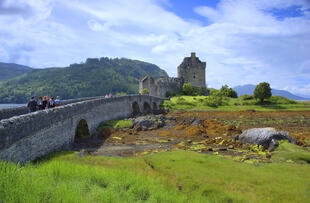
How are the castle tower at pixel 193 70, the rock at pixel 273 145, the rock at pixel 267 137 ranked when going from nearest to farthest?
the rock at pixel 273 145
the rock at pixel 267 137
the castle tower at pixel 193 70

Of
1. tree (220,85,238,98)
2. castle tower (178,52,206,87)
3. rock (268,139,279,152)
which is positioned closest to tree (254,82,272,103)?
tree (220,85,238,98)

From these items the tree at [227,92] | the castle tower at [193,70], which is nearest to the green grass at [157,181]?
the tree at [227,92]

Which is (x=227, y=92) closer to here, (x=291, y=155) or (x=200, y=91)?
(x=200, y=91)

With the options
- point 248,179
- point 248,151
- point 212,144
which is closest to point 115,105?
point 212,144

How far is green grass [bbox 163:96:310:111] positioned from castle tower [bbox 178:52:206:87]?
90.8ft

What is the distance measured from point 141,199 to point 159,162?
Answer: 7042 millimetres

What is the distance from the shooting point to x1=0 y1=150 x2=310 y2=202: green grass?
9.09 metres

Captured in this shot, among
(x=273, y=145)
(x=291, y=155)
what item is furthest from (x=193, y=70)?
(x=291, y=155)

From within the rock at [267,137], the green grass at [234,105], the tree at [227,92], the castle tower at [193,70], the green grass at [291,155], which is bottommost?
the green grass at [291,155]

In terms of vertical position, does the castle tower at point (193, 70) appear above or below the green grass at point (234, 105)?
above

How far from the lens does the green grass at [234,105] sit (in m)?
68.7

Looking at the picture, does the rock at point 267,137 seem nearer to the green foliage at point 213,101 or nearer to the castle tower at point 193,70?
the green foliage at point 213,101

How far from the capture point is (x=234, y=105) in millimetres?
73938

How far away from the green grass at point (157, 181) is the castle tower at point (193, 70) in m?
88.3
